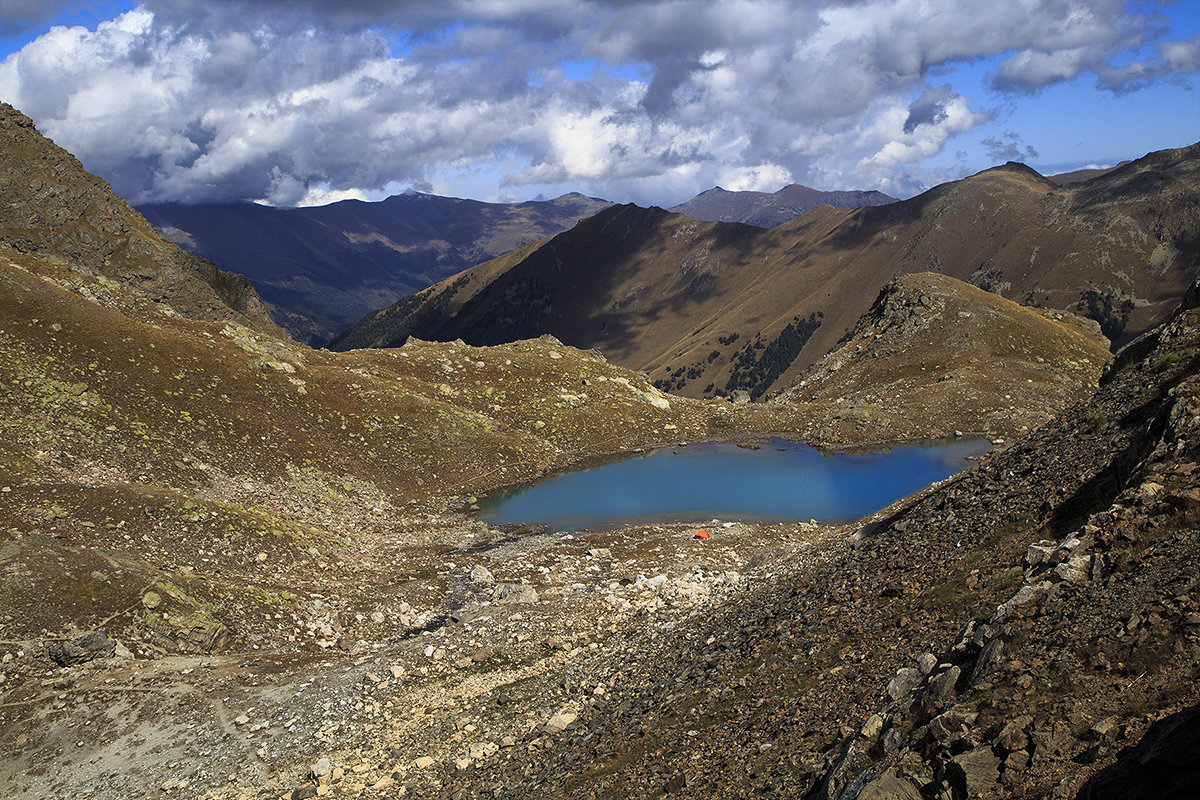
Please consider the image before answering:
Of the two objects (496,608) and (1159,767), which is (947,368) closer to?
(496,608)

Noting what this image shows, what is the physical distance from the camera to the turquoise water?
48688 millimetres

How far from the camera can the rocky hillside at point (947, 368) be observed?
221ft

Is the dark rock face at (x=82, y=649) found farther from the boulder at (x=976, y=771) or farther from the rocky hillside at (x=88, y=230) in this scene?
the rocky hillside at (x=88, y=230)

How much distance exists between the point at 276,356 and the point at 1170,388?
55.0m

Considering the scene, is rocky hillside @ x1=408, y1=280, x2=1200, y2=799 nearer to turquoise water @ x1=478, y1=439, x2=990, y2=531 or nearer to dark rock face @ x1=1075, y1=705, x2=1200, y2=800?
dark rock face @ x1=1075, y1=705, x2=1200, y2=800

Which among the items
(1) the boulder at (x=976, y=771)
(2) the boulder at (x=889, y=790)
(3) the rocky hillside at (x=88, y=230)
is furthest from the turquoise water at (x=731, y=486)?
(3) the rocky hillside at (x=88, y=230)

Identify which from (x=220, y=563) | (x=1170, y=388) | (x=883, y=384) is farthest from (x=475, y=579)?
(x=883, y=384)

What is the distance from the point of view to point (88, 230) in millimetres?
106188

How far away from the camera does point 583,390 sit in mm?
69625

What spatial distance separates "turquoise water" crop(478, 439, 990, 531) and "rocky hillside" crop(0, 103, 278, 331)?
62782mm

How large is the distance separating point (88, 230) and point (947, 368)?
116287 millimetres

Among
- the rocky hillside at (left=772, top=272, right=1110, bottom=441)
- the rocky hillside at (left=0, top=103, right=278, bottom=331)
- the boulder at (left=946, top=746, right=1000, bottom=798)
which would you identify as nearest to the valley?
the boulder at (left=946, top=746, right=1000, bottom=798)

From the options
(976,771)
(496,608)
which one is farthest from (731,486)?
(976,771)

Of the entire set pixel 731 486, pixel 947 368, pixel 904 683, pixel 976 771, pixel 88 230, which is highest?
pixel 88 230
